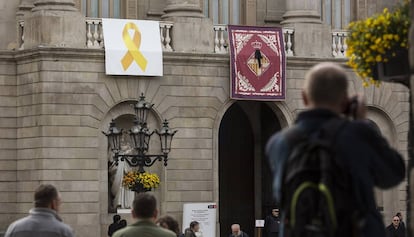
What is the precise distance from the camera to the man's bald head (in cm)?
905

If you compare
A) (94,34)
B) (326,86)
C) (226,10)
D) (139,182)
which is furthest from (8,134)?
(326,86)

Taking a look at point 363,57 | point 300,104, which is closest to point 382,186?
point 363,57

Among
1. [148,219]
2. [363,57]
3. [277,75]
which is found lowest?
[148,219]

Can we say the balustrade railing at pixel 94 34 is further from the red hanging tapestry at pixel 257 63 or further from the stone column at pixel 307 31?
the stone column at pixel 307 31

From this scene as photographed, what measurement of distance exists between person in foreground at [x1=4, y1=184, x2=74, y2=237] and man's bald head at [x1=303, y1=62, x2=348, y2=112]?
13.9 feet

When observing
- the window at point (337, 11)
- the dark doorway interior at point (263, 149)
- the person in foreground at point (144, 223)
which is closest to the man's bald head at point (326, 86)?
the person in foreground at point (144, 223)

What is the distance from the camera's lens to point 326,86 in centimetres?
907

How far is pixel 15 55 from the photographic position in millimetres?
42469

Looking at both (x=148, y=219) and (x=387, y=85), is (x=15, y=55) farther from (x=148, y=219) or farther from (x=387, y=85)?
(x=148, y=219)

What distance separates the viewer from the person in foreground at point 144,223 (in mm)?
12742

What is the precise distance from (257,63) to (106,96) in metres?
4.70

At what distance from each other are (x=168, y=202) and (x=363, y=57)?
30502mm

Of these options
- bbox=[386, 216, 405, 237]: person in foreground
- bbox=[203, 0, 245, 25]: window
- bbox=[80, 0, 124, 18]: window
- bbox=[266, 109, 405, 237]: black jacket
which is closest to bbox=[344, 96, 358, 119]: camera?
bbox=[266, 109, 405, 237]: black jacket

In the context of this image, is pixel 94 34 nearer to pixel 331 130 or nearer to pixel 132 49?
pixel 132 49
